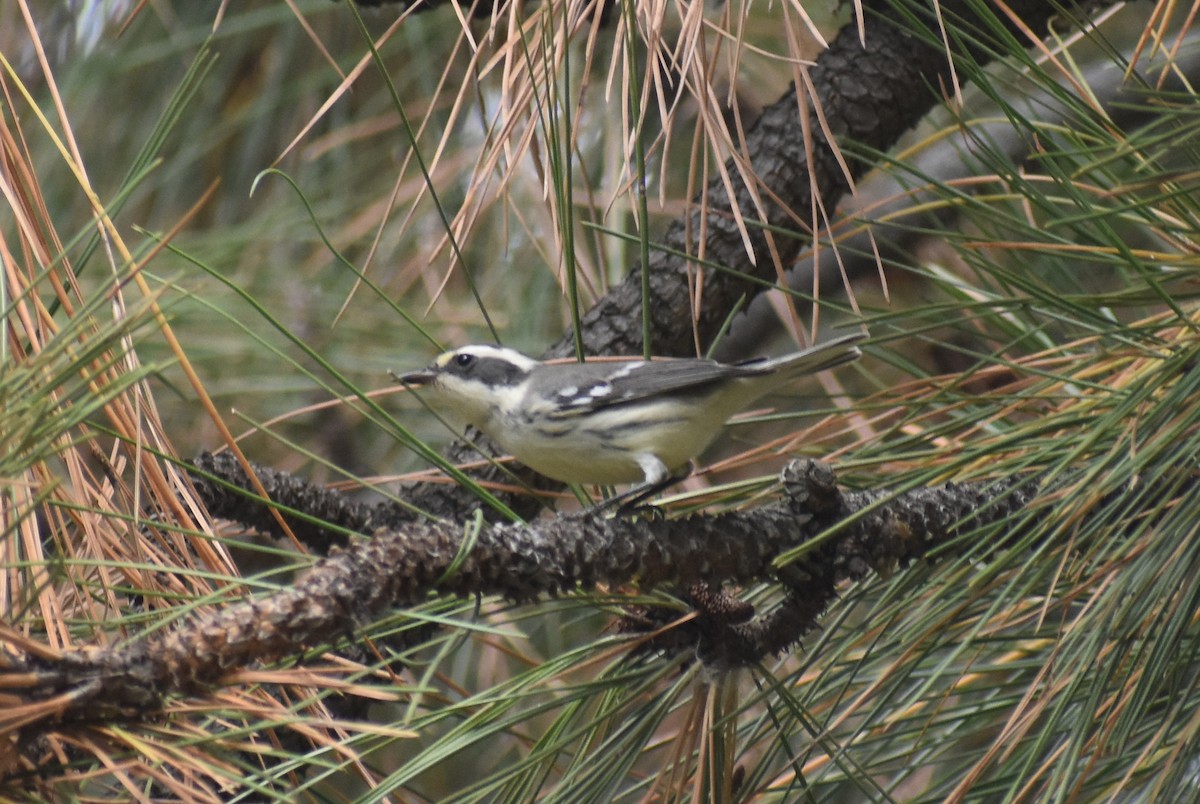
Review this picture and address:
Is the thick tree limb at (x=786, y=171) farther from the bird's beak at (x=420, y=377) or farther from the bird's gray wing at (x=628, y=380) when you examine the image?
the bird's beak at (x=420, y=377)

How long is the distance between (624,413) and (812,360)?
0.39 meters

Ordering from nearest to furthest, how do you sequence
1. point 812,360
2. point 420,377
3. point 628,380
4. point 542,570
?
point 542,570, point 812,360, point 628,380, point 420,377

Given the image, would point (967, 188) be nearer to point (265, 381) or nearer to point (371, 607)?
point (265, 381)

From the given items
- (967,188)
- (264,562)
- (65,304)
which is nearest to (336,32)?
(264,562)

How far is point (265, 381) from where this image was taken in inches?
134

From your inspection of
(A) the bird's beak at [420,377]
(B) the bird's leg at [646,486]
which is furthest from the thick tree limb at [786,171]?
(A) the bird's beak at [420,377]

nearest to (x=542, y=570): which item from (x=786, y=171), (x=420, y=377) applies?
(x=786, y=171)

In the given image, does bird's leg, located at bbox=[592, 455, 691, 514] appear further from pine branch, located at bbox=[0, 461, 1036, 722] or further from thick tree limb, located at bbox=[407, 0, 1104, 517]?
pine branch, located at bbox=[0, 461, 1036, 722]

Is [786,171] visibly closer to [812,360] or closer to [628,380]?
[812,360]

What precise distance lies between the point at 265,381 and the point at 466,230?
177 centimetres

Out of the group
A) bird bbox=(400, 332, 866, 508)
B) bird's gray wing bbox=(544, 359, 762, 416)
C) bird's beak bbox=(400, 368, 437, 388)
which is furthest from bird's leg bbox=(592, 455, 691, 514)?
bird's beak bbox=(400, 368, 437, 388)

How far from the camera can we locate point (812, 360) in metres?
2.20

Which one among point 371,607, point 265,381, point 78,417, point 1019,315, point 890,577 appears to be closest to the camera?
point 78,417

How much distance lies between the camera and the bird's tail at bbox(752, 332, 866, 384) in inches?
81.7
